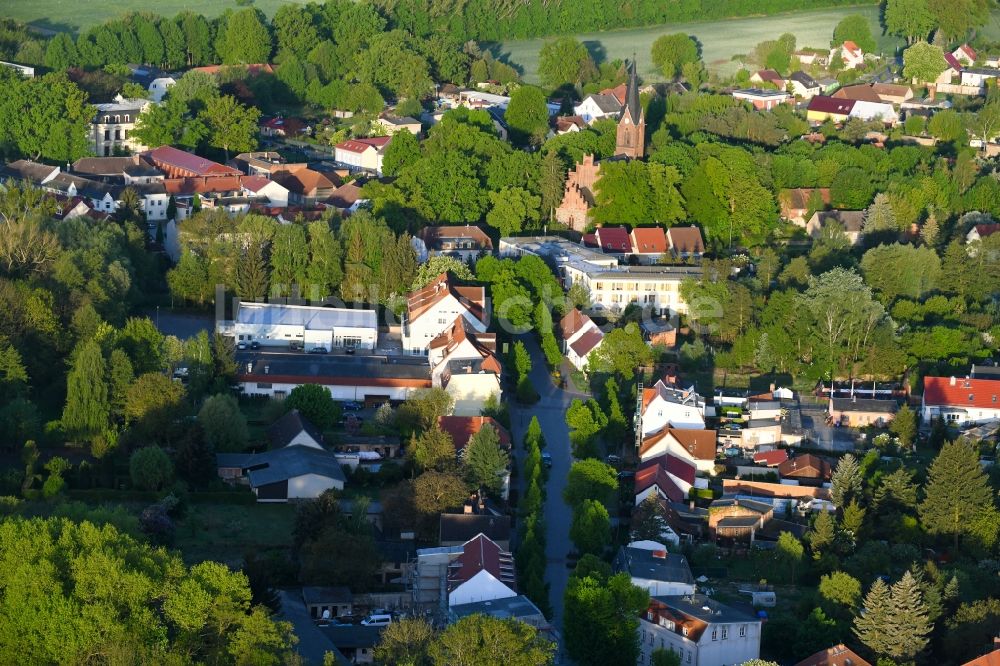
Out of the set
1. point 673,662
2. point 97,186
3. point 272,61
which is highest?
point 272,61

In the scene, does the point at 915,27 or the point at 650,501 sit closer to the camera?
the point at 650,501

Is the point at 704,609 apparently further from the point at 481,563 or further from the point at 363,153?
the point at 363,153

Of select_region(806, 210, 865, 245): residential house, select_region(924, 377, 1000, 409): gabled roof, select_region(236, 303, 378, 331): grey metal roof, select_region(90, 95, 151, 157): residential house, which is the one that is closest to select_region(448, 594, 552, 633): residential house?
select_region(924, 377, 1000, 409): gabled roof

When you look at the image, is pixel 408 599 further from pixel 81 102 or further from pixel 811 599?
pixel 81 102

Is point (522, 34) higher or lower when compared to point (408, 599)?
higher

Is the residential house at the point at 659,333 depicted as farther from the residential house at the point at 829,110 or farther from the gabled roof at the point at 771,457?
the residential house at the point at 829,110

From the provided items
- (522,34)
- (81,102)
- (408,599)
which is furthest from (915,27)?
(408,599)

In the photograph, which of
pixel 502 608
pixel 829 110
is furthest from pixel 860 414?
pixel 829 110

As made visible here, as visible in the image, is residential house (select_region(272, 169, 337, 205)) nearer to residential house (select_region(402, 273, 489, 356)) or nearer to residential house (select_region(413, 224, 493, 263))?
residential house (select_region(413, 224, 493, 263))
